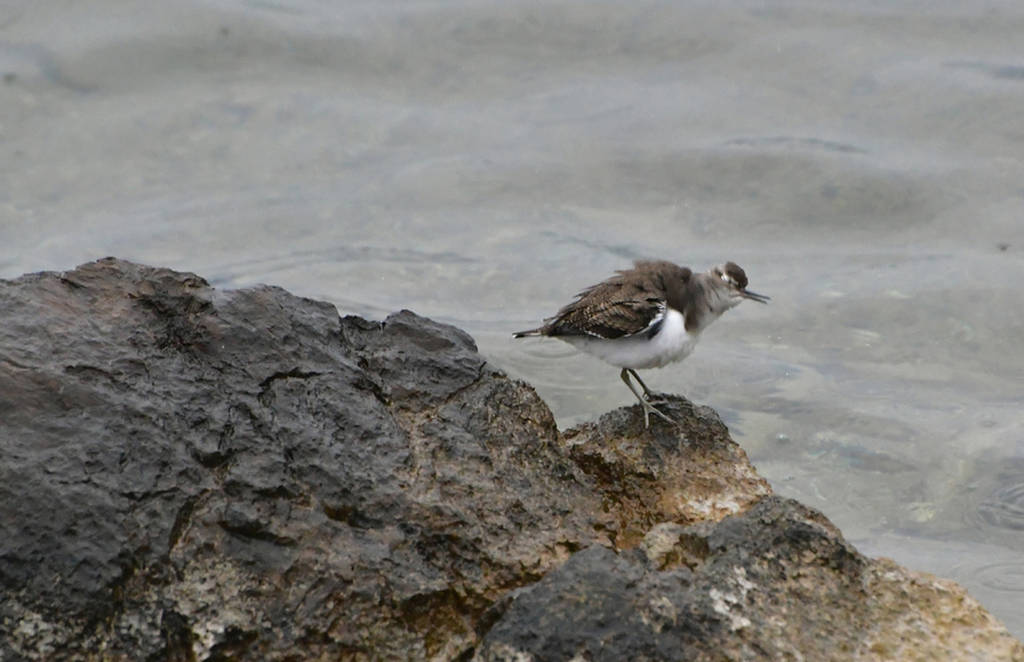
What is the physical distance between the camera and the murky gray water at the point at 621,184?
9.97 m

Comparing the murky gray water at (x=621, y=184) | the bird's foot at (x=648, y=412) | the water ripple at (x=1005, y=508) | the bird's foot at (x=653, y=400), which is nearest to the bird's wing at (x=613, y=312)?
the bird's foot at (x=653, y=400)

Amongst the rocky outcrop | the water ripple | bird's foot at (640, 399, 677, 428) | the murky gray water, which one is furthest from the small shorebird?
the water ripple

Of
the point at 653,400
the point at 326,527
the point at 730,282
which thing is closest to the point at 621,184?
the point at 730,282

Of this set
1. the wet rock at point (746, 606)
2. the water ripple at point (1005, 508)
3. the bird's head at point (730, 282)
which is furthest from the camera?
the water ripple at point (1005, 508)

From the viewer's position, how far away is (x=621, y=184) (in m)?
13.2

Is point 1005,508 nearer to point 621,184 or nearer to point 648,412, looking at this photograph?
point 648,412

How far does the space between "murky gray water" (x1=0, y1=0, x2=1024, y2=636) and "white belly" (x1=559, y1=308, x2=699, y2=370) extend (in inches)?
101

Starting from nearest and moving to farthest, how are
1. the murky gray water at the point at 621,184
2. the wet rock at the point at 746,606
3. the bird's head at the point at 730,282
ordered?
the wet rock at the point at 746,606 → the bird's head at the point at 730,282 → the murky gray water at the point at 621,184

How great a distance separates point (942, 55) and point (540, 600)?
12.3m

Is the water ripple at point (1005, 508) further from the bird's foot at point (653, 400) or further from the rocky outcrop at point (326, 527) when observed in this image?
the rocky outcrop at point (326, 527)

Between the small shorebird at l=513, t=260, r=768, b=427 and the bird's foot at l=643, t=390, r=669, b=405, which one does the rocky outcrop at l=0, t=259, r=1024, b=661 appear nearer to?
the bird's foot at l=643, t=390, r=669, b=405

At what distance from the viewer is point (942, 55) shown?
47.7ft

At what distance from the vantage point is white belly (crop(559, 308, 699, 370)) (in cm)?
683

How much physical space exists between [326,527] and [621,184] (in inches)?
360
